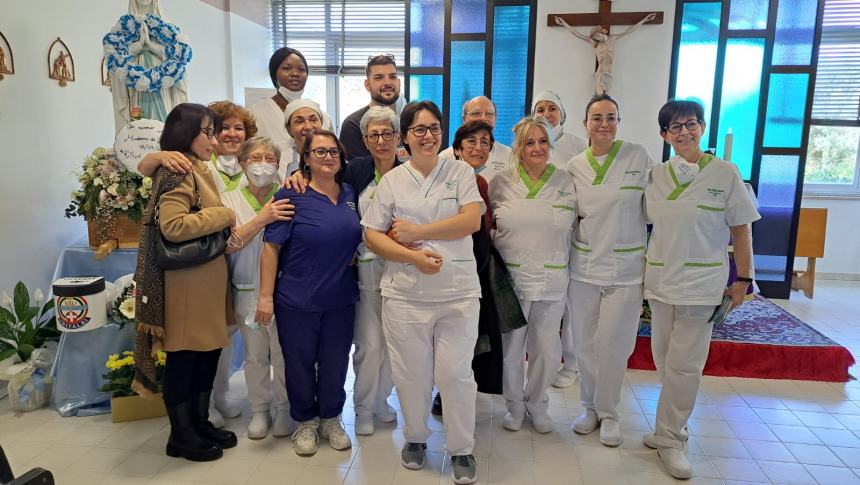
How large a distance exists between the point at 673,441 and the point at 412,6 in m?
4.48

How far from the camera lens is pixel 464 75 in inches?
217

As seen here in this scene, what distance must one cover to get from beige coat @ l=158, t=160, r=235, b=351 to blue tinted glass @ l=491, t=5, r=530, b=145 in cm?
365

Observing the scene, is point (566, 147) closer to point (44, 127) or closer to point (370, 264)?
point (370, 264)

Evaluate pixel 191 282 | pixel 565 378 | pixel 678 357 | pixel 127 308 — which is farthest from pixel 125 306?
pixel 678 357

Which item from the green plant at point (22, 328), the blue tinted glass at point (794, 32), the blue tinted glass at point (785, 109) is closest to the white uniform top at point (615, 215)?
the green plant at point (22, 328)

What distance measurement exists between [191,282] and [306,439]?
0.84 metres

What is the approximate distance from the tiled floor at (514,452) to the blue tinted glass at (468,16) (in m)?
3.66

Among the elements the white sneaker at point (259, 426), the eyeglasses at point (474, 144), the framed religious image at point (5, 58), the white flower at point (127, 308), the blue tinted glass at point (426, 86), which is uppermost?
the blue tinted glass at point (426, 86)

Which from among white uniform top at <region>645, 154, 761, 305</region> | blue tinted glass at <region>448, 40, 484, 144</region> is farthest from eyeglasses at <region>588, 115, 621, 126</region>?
blue tinted glass at <region>448, 40, 484, 144</region>

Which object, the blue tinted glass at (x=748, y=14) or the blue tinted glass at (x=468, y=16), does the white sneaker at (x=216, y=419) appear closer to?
the blue tinted glass at (x=468, y=16)

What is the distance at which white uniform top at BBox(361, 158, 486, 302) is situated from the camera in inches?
85.7

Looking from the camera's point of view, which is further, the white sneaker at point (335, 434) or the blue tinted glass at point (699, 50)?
the blue tinted glass at point (699, 50)

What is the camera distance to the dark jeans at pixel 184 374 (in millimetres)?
2314

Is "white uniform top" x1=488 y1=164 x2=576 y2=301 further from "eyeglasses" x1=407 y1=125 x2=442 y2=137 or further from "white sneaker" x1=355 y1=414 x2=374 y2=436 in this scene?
"white sneaker" x1=355 y1=414 x2=374 y2=436
